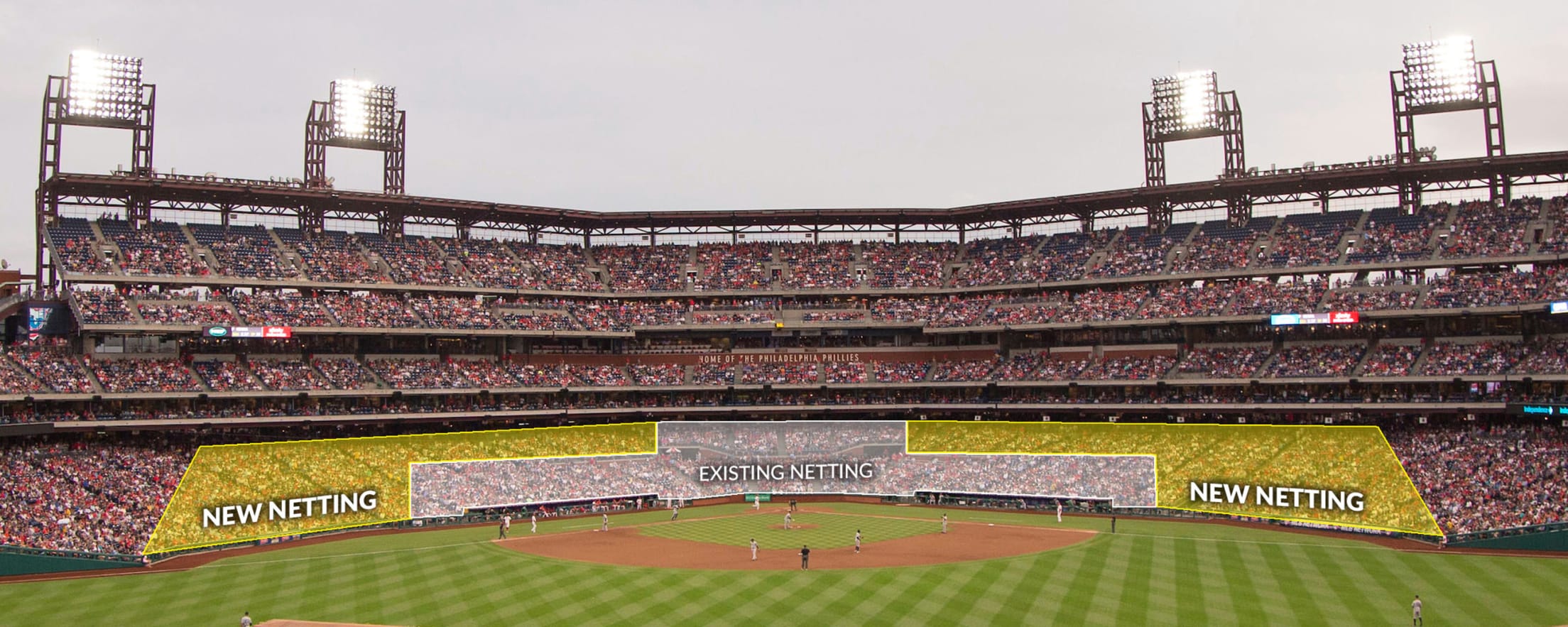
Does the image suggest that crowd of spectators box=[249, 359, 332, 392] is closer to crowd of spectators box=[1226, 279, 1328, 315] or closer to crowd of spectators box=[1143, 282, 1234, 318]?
crowd of spectators box=[1143, 282, 1234, 318]

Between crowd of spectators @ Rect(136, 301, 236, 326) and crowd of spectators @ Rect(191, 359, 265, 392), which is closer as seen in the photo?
crowd of spectators @ Rect(191, 359, 265, 392)

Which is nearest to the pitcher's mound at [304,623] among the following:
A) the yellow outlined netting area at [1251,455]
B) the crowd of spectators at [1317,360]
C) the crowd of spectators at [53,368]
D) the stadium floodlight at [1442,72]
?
the crowd of spectators at [53,368]

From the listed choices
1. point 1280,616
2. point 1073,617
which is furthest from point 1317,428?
point 1073,617

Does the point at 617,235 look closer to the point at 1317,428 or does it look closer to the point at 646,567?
the point at 646,567

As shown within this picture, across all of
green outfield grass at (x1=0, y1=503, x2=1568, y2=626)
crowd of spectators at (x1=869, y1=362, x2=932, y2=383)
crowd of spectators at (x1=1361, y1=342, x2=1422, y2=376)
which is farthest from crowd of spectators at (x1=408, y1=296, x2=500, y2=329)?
crowd of spectators at (x1=1361, y1=342, x2=1422, y2=376)

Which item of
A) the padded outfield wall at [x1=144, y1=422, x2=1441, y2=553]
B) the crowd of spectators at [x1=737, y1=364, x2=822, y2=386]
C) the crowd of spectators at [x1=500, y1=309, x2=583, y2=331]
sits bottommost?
the padded outfield wall at [x1=144, y1=422, x2=1441, y2=553]

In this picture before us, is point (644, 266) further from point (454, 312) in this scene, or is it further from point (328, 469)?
point (328, 469)
